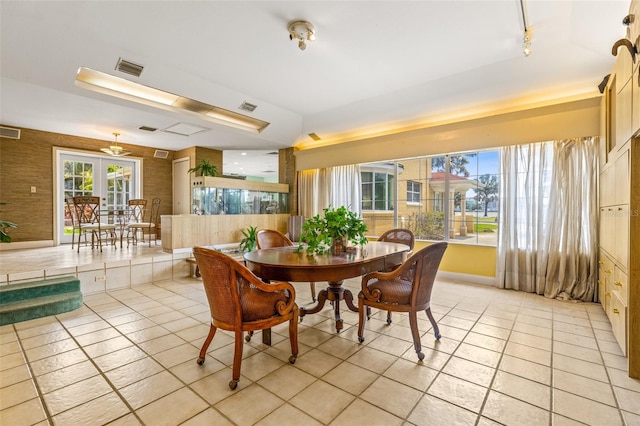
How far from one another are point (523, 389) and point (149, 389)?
241 cm

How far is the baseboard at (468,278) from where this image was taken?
4.45 m

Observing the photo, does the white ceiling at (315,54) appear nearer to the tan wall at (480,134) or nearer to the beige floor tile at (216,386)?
the tan wall at (480,134)

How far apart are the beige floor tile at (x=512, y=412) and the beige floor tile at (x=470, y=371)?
0.17m

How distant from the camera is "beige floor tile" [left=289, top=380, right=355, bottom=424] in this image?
1.64 m

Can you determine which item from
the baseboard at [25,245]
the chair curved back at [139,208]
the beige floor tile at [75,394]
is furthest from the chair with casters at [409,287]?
the baseboard at [25,245]

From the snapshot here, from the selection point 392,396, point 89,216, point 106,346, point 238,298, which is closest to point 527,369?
point 392,396

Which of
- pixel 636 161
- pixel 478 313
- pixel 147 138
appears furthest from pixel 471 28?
pixel 147 138

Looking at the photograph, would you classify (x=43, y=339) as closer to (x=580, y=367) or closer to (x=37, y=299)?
(x=37, y=299)

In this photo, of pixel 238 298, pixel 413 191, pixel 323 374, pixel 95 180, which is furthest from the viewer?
pixel 95 180

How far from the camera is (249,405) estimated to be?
171 centimetres

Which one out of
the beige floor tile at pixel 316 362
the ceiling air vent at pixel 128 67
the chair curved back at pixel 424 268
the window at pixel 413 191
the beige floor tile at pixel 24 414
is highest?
the ceiling air vent at pixel 128 67

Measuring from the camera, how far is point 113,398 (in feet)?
5.81

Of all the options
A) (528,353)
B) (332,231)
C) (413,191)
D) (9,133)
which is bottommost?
(528,353)

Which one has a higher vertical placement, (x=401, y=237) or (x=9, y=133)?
(x=9, y=133)
